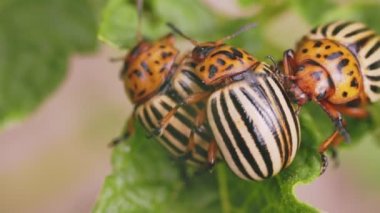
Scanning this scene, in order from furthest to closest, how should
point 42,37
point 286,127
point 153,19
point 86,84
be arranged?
point 86,84
point 42,37
point 153,19
point 286,127

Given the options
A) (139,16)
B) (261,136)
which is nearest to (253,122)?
(261,136)

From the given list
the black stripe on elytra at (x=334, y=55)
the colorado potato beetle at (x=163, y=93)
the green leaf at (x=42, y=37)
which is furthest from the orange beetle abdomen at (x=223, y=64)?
the green leaf at (x=42, y=37)

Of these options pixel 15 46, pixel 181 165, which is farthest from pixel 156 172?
pixel 15 46

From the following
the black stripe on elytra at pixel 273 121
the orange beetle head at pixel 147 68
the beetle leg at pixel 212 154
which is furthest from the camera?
the orange beetle head at pixel 147 68

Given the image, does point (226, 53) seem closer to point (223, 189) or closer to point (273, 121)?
point (273, 121)

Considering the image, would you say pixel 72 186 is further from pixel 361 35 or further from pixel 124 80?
pixel 361 35

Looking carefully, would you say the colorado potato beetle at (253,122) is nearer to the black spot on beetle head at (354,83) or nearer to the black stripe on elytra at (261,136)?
the black stripe on elytra at (261,136)

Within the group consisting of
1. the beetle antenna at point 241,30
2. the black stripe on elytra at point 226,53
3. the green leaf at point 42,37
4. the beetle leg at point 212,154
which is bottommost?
the beetle leg at point 212,154
